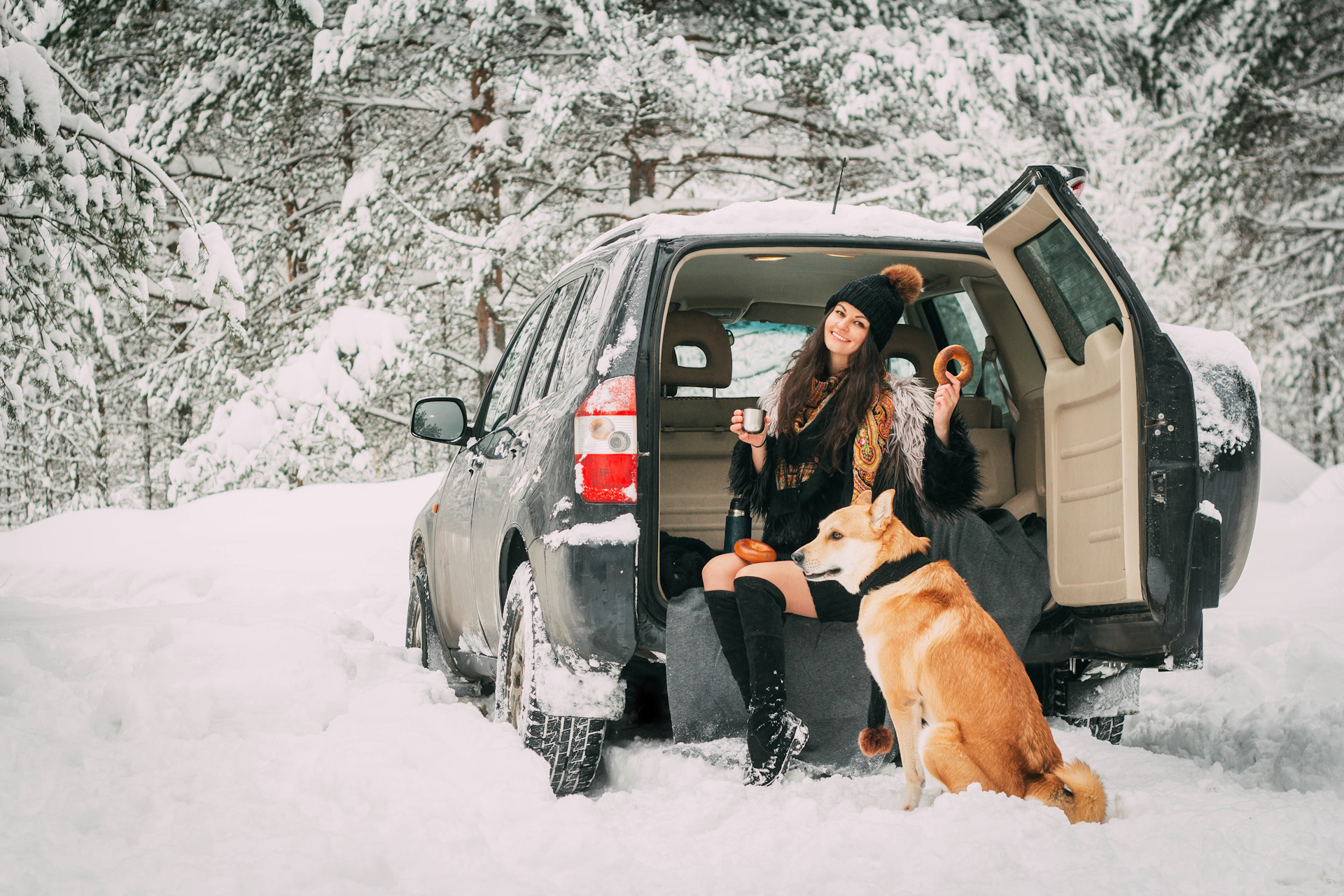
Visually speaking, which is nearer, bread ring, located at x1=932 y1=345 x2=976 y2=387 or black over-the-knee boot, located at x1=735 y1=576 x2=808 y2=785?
black over-the-knee boot, located at x1=735 y1=576 x2=808 y2=785

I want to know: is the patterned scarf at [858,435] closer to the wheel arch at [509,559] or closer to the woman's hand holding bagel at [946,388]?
the woman's hand holding bagel at [946,388]

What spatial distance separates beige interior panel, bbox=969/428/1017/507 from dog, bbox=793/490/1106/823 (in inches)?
46.9

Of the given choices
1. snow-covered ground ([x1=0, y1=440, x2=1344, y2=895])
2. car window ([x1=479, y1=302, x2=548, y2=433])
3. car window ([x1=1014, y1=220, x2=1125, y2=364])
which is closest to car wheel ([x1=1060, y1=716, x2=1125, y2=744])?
snow-covered ground ([x1=0, y1=440, x2=1344, y2=895])

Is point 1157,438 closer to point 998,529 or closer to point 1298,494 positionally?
point 998,529

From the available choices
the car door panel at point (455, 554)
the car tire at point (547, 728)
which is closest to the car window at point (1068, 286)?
the car tire at point (547, 728)

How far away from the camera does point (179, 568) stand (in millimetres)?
8508

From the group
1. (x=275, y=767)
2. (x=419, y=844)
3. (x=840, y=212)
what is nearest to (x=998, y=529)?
(x=840, y=212)

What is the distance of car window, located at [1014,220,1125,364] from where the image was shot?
10.2 feet

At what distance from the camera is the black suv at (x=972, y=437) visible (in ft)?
9.42

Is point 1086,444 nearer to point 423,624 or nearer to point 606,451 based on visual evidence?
point 606,451

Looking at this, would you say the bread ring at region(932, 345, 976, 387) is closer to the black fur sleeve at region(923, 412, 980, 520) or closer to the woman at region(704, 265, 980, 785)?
the woman at region(704, 265, 980, 785)

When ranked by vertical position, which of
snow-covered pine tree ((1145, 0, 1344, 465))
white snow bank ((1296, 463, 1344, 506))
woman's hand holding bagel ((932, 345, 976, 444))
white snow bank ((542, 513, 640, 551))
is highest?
snow-covered pine tree ((1145, 0, 1344, 465))

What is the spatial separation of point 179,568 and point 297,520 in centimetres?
190

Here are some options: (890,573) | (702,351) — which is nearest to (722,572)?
(890,573)
